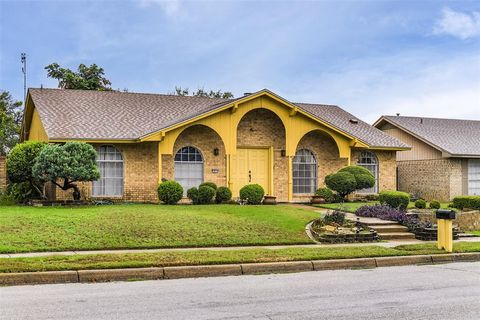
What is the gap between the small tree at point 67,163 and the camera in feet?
63.8

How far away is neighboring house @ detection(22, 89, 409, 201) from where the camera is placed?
23156 millimetres

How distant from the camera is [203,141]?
24828mm

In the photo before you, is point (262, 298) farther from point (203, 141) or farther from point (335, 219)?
point (203, 141)

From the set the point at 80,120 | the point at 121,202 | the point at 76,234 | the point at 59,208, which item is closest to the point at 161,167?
the point at 121,202

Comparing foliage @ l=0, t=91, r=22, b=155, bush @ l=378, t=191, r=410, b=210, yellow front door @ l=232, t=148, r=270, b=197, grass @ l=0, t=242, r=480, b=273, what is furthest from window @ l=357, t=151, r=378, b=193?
foliage @ l=0, t=91, r=22, b=155

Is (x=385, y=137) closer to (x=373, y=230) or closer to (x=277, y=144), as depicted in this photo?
(x=277, y=144)

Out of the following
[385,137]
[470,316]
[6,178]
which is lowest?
[470,316]

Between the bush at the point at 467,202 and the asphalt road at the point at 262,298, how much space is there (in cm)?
1299

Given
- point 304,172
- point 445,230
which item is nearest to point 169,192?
point 304,172

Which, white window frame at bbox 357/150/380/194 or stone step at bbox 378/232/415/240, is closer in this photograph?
stone step at bbox 378/232/415/240

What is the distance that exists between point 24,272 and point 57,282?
0.61 m

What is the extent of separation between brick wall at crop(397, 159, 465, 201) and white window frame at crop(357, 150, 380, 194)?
13.8ft

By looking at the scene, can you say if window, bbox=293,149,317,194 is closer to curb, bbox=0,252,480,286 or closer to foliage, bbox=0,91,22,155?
curb, bbox=0,252,480,286

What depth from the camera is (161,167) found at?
23.5 m
